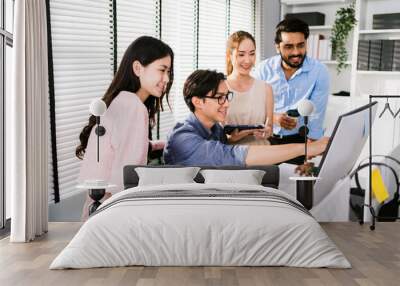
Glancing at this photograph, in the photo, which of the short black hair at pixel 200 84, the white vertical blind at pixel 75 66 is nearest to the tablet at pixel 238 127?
the short black hair at pixel 200 84

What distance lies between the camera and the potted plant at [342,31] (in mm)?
5820

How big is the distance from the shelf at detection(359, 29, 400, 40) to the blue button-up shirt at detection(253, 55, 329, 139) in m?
0.49

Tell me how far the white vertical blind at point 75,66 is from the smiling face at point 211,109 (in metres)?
0.86

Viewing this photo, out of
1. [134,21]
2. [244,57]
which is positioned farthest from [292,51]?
[134,21]

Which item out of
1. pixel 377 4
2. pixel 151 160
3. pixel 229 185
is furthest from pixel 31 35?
pixel 377 4

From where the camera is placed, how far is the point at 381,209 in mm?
5977

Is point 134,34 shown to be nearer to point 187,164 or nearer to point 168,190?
point 187,164

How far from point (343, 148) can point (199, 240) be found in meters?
2.13

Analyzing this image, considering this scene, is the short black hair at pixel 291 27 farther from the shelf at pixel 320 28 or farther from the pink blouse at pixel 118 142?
the pink blouse at pixel 118 142

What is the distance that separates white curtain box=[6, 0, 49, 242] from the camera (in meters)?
4.90

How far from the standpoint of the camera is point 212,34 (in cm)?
590

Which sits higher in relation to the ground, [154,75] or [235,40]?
[235,40]

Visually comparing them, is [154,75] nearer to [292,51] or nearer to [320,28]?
[292,51]

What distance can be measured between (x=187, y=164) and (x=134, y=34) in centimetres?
130
